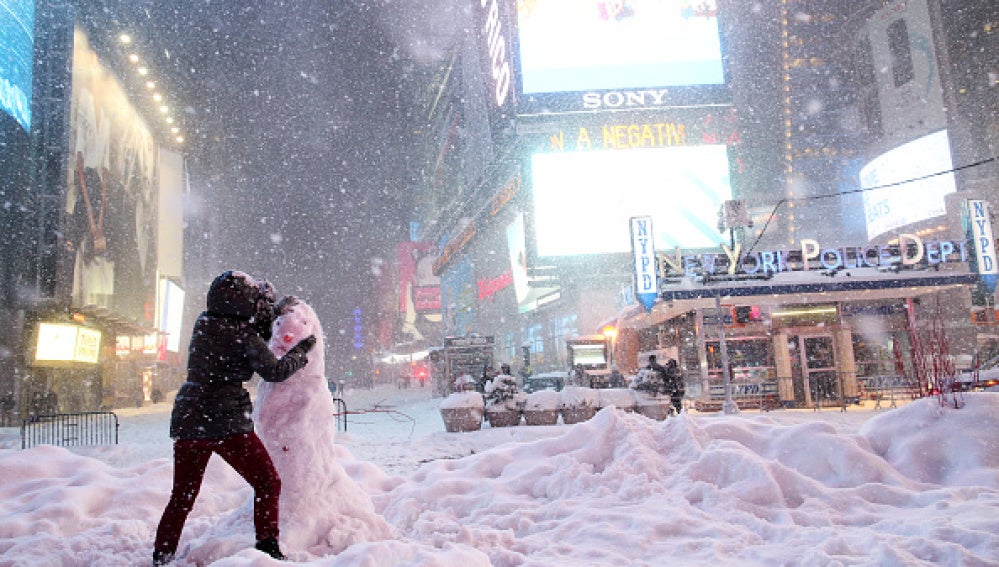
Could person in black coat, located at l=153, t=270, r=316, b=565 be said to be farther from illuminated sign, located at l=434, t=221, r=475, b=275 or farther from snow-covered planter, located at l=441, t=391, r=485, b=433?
Answer: illuminated sign, located at l=434, t=221, r=475, b=275

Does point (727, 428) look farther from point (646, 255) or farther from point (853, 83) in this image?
point (853, 83)

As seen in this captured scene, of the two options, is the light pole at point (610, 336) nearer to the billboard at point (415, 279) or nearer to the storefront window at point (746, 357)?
the storefront window at point (746, 357)

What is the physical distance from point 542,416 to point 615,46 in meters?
31.8

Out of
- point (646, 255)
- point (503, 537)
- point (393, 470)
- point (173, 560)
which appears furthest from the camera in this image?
point (646, 255)

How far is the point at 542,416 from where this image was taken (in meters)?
14.1

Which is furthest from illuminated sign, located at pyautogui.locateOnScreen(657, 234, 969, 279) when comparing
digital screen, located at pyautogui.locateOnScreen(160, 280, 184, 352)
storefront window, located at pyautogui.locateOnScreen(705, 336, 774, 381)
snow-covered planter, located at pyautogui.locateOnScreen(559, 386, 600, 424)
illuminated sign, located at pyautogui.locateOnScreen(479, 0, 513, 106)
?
digital screen, located at pyautogui.locateOnScreen(160, 280, 184, 352)

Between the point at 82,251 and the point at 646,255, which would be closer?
the point at 646,255

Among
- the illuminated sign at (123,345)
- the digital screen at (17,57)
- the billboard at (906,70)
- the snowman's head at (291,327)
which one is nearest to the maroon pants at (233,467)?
the snowman's head at (291,327)

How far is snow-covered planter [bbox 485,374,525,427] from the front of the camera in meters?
14.5

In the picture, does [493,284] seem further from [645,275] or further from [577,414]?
[577,414]

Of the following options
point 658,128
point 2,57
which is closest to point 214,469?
point 2,57

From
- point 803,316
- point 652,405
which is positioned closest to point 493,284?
point 803,316

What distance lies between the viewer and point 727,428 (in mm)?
6773

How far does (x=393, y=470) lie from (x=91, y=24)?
33.1 meters
